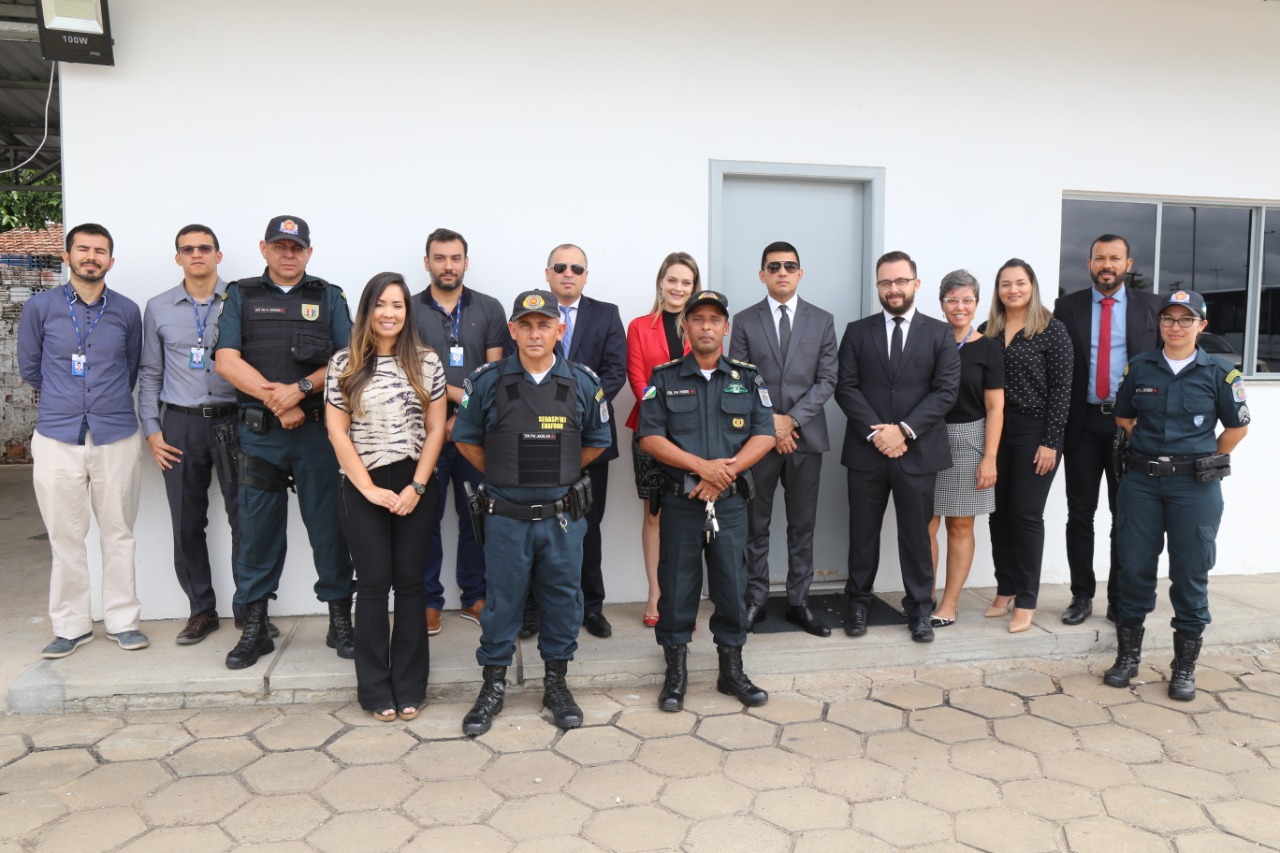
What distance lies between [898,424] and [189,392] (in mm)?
3545

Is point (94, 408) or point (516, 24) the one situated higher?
point (516, 24)

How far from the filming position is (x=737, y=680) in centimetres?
395

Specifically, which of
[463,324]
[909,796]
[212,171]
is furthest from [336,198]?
[909,796]

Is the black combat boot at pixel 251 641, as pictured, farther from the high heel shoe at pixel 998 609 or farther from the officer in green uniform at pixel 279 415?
the high heel shoe at pixel 998 609

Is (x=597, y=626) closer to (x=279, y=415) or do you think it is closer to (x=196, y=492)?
(x=279, y=415)

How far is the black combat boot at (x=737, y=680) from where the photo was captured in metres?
3.92

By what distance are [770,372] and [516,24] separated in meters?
2.38

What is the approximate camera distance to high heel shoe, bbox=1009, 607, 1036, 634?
4.55 m

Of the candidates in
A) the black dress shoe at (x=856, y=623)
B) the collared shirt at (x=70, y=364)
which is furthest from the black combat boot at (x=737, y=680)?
the collared shirt at (x=70, y=364)

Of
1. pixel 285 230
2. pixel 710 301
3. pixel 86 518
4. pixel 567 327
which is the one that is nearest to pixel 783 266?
pixel 710 301

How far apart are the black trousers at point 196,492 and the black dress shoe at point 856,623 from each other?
311 centimetres

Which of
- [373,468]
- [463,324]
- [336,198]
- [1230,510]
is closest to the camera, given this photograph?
[373,468]

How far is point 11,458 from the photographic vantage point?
35.3 feet

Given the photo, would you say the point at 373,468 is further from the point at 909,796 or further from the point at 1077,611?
the point at 1077,611
